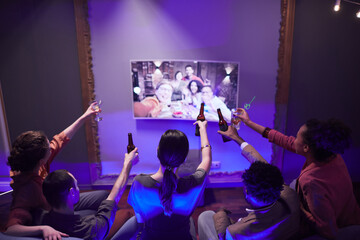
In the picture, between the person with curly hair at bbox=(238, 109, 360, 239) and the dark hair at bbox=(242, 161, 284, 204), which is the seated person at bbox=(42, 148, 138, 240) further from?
the person with curly hair at bbox=(238, 109, 360, 239)

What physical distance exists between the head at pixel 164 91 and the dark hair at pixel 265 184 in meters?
1.96

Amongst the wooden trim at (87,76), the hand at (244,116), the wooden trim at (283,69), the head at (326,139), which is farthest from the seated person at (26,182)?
the wooden trim at (283,69)

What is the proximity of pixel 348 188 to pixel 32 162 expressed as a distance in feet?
7.19

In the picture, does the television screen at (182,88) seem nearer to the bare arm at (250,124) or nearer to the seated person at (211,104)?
the seated person at (211,104)

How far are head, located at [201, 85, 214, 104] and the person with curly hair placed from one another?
1570 mm

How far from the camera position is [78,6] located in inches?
105

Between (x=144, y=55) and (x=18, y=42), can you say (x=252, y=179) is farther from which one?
(x=18, y=42)

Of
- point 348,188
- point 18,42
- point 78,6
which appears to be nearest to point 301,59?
point 348,188

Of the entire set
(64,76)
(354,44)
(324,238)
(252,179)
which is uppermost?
(354,44)

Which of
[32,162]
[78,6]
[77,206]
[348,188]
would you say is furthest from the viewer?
[78,6]

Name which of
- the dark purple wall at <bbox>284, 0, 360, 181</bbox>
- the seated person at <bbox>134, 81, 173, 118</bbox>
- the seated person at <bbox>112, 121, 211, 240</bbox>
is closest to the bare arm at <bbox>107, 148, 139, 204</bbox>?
the seated person at <bbox>112, 121, 211, 240</bbox>

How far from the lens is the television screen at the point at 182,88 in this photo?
113 inches

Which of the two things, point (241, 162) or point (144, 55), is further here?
point (241, 162)

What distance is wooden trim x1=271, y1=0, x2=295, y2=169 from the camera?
281cm
